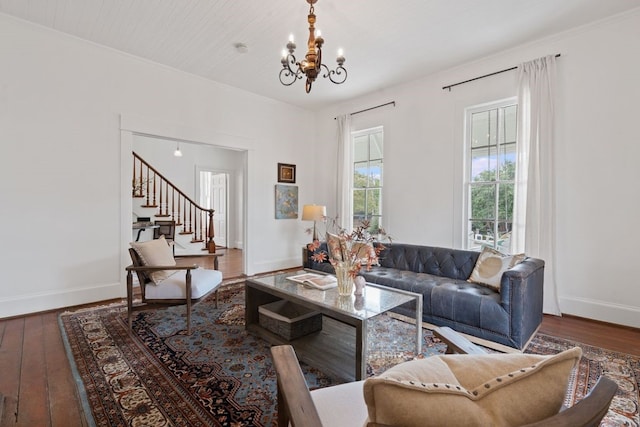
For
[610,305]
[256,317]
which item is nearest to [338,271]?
[256,317]

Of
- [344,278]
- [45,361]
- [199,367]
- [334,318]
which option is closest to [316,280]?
[344,278]

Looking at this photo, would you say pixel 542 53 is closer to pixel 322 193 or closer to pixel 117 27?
pixel 322 193

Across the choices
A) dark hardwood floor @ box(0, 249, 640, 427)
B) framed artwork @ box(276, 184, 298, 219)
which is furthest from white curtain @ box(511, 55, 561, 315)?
framed artwork @ box(276, 184, 298, 219)

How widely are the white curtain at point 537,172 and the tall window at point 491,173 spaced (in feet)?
0.61

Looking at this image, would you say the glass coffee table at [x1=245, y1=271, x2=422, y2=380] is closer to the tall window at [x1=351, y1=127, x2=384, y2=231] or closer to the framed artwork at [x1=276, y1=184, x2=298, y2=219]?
the tall window at [x1=351, y1=127, x2=384, y2=231]

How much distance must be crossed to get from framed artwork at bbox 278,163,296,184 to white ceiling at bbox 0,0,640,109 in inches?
74.3

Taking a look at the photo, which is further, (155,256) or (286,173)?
(286,173)

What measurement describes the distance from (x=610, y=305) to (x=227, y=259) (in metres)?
6.41

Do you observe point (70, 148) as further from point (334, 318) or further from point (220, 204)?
point (220, 204)

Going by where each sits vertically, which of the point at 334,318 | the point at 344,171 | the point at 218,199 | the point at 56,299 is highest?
the point at 344,171

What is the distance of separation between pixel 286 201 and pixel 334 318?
12.7ft

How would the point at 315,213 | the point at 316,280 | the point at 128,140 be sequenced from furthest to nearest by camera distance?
the point at 315,213 → the point at 128,140 → the point at 316,280

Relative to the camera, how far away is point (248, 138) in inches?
209

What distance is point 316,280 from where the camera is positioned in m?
2.88
